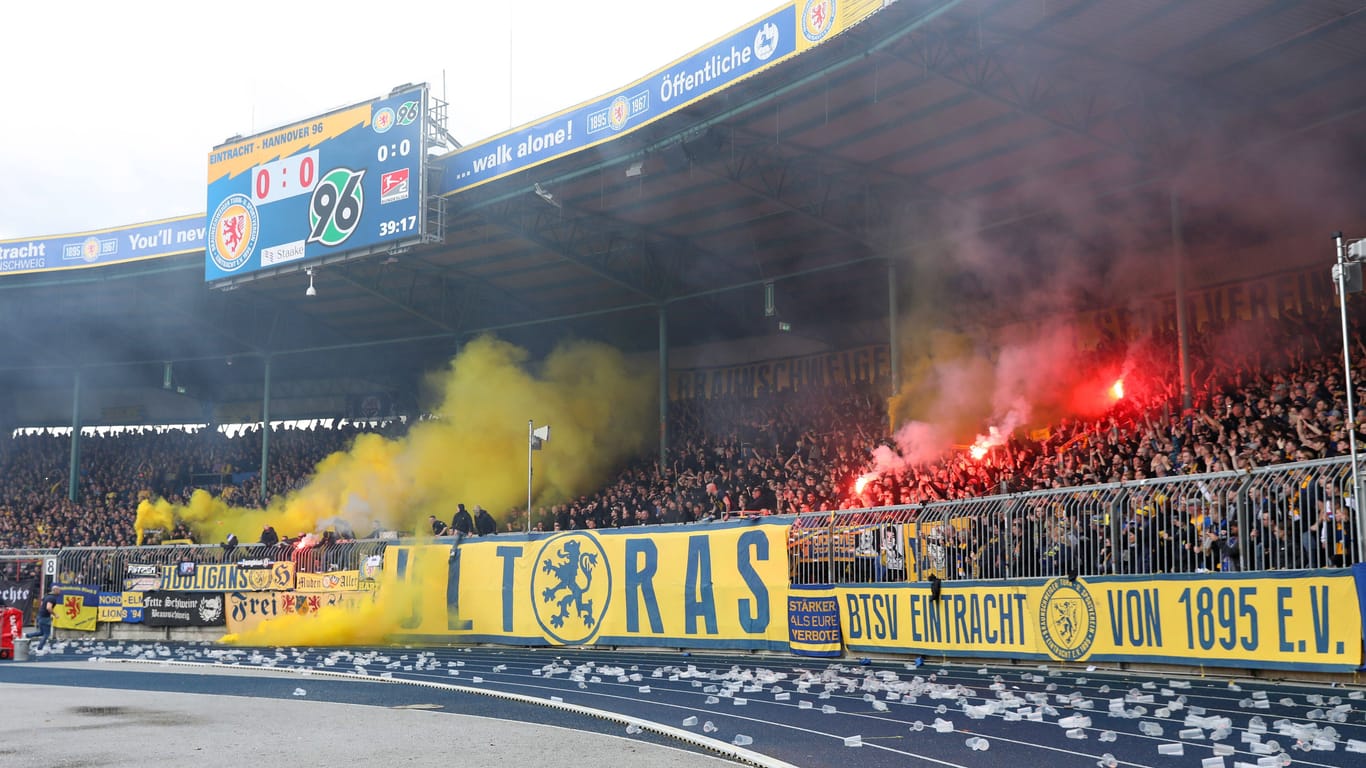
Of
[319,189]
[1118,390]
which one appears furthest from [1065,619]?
[319,189]

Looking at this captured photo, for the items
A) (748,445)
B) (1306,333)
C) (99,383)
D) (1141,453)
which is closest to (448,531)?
(748,445)

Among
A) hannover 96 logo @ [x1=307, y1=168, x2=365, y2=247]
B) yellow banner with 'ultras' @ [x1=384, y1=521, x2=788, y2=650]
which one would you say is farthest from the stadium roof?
yellow banner with 'ultras' @ [x1=384, y1=521, x2=788, y2=650]

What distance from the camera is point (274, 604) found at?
24844 millimetres

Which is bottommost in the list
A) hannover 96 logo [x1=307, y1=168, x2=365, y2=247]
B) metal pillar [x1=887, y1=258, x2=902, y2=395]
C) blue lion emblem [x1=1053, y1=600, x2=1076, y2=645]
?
blue lion emblem [x1=1053, y1=600, x2=1076, y2=645]

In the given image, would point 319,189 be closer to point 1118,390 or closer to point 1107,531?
point 1118,390

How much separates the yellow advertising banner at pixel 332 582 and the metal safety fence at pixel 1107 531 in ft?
32.8

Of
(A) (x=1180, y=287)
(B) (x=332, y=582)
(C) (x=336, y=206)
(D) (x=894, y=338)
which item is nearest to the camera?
(A) (x=1180, y=287)

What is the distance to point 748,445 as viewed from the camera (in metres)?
32.3

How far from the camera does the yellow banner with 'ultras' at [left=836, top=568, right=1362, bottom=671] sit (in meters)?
11.8

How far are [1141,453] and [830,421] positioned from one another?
41.7 feet

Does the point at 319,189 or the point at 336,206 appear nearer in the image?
the point at 336,206

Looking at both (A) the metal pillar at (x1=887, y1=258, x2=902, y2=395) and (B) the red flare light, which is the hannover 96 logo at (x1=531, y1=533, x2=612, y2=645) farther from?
(B) the red flare light

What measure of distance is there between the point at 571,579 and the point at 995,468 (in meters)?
8.61

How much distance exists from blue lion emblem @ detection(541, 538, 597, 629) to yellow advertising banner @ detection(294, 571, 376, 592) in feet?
14.7
